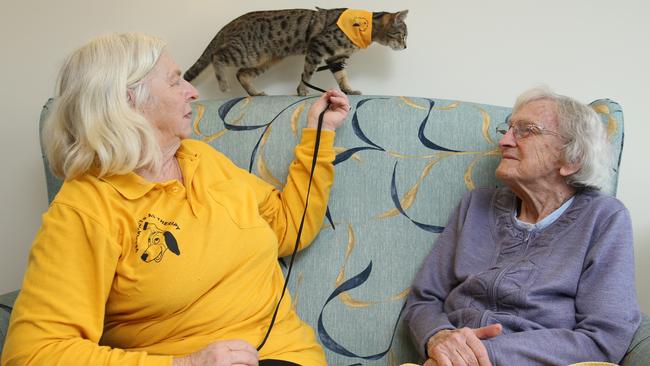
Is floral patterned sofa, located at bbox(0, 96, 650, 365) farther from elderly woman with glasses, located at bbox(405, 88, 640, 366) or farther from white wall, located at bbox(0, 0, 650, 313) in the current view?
white wall, located at bbox(0, 0, 650, 313)

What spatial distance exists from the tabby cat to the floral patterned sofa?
248 millimetres

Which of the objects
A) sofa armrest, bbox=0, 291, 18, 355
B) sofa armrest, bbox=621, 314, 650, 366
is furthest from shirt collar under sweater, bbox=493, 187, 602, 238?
sofa armrest, bbox=0, 291, 18, 355

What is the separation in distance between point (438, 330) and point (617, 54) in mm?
1051

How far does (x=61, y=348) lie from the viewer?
1024 millimetres

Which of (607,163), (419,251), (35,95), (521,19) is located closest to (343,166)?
(419,251)

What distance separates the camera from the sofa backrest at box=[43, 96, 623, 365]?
1.50 m

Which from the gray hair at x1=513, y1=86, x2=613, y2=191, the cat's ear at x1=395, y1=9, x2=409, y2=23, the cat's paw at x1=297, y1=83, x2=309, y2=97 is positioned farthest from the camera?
the cat's paw at x1=297, y1=83, x2=309, y2=97

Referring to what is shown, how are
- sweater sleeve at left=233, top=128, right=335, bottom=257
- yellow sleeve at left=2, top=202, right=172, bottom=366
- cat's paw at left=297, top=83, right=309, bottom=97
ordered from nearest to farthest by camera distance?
yellow sleeve at left=2, top=202, right=172, bottom=366 → sweater sleeve at left=233, top=128, right=335, bottom=257 → cat's paw at left=297, top=83, right=309, bottom=97

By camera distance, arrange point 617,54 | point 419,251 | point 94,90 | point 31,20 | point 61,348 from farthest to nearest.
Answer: point 31,20, point 617,54, point 419,251, point 94,90, point 61,348

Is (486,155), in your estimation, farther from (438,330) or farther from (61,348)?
(61,348)

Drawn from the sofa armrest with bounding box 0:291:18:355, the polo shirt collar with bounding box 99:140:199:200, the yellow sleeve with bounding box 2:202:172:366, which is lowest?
the sofa armrest with bounding box 0:291:18:355

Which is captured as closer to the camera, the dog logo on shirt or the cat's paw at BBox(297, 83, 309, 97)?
the dog logo on shirt

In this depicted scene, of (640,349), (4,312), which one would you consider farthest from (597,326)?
(4,312)

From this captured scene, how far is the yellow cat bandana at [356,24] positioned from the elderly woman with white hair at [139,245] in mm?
620
